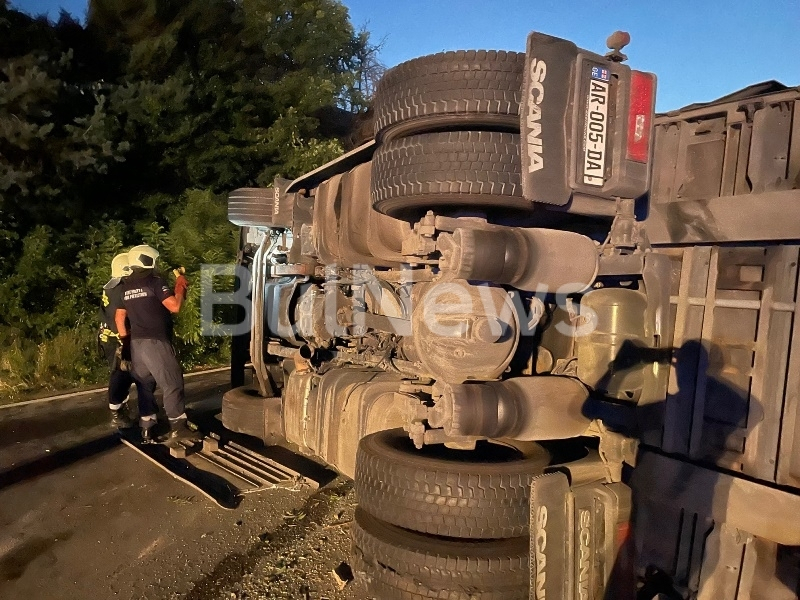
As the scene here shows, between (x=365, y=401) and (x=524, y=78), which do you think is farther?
(x=365, y=401)

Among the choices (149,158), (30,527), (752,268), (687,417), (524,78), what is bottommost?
(30,527)

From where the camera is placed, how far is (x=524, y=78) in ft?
6.66

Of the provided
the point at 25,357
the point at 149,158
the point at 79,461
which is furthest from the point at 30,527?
the point at 149,158

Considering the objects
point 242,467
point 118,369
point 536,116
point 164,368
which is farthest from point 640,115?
point 118,369

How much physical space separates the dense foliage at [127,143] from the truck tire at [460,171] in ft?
21.9

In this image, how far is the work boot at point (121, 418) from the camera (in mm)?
5430

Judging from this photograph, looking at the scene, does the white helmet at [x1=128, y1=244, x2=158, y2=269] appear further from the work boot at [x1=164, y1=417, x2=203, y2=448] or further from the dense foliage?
the dense foliage

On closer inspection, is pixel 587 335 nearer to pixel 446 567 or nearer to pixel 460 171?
pixel 460 171

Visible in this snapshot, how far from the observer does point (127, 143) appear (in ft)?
27.7

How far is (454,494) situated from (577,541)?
0.52m

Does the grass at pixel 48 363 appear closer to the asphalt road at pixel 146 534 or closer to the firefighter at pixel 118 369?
the firefighter at pixel 118 369

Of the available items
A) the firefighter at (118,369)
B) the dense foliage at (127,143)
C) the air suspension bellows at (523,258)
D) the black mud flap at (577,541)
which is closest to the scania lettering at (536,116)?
the air suspension bellows at (523,258)

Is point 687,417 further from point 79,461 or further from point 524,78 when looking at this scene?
point 79,461

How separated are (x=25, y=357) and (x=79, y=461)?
3.55 metres
